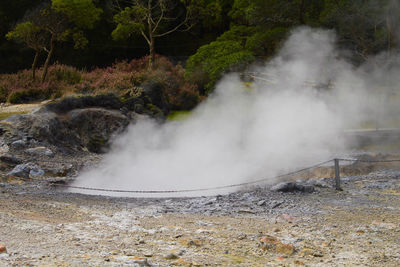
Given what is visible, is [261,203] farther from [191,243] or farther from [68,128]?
[68,128]

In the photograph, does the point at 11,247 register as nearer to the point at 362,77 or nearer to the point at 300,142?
the point at 300,142

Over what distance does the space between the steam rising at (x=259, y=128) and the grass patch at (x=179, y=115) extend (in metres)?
0.30

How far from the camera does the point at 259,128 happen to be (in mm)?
13414

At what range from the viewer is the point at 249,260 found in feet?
13.8

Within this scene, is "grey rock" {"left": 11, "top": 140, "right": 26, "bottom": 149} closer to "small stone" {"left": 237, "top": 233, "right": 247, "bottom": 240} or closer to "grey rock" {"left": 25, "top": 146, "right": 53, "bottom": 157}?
"grey rock" {"left": 25, "top": 146, "right": 53, "bottom": 157}

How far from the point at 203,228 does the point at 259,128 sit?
844 centimetres

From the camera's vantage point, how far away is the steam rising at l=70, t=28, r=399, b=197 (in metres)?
9.21

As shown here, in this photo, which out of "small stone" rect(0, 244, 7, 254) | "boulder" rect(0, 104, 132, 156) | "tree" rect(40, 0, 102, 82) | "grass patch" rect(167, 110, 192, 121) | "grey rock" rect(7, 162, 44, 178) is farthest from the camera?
"grass patch" rect(167, 110, 192, 121)

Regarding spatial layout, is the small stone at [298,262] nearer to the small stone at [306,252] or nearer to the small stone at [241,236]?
the small stone at [306,252]

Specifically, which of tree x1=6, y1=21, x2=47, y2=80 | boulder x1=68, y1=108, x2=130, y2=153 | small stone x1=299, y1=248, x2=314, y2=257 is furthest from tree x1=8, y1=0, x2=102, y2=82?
small stone x1=299, y1=248, x2=314, y2=257

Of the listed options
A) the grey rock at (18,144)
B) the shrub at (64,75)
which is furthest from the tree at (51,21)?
the grey rock at (18,144)

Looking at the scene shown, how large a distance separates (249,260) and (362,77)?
46.4ft

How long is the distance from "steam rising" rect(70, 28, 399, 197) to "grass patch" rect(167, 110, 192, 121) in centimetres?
30

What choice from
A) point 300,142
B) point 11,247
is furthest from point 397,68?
point 11,247
